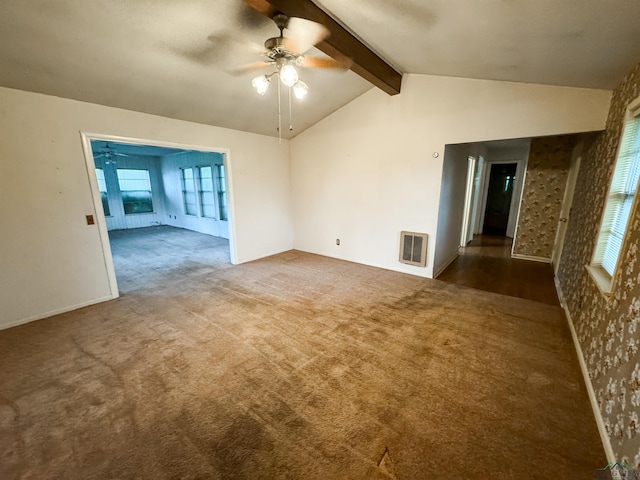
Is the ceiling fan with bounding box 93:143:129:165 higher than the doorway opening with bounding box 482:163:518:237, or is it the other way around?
the ceiling fan with bounding box 93:143:129:165

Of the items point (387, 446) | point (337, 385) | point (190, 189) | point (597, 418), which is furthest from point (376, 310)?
point (190, 189)

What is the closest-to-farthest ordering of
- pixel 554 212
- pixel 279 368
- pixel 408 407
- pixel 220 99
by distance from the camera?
pixel 408 407 → pixel 279 368 → pixel 220 99 → pixel 554 212

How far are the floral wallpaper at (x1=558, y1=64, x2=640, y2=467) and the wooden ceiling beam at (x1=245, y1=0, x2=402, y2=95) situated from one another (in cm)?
221

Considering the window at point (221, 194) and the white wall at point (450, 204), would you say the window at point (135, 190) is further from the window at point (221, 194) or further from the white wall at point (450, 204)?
the white wall at point (450, 204)

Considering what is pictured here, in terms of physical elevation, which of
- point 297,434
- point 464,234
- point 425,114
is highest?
point 425,114

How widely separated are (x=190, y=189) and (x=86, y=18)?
638 cm

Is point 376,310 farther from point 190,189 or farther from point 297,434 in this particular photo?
point 190,189

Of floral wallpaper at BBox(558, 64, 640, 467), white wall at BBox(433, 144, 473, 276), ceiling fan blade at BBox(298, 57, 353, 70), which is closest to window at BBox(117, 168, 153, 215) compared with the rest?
ceiling fan blade at BBox(298, 57, 353, 70)

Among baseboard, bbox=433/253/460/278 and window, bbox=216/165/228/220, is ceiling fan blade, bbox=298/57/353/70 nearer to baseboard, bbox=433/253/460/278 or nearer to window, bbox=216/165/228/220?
baseboard, bbox=433/253/460/278

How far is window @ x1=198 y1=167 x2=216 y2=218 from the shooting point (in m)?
7.25

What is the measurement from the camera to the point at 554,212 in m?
4.86

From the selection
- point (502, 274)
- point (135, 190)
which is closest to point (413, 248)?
point (502, 274)

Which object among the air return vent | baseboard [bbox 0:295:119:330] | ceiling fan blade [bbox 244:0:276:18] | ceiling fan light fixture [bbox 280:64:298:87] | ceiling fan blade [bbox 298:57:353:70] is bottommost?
baseboard [bbox 0:295:119:330]

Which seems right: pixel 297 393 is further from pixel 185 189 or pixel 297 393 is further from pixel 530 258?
pixel 185 189
